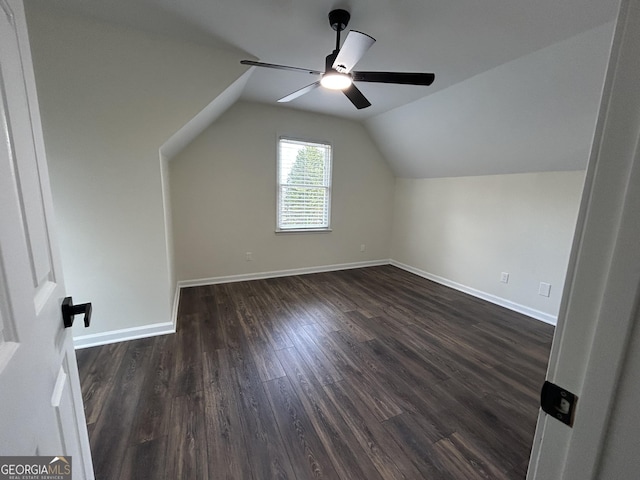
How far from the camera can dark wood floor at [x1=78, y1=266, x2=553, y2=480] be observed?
4.43 feet

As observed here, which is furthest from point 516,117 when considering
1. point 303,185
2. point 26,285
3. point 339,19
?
point 26,285

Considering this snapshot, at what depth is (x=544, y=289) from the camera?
3025 mm

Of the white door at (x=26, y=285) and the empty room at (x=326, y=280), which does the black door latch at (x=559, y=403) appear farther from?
the white door at (x=26, y=285)

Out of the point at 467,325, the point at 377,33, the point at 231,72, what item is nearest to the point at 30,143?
the point at 231,72

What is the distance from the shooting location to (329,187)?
4.39 meters

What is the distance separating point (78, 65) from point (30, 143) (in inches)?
71.5

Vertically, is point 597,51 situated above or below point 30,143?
above

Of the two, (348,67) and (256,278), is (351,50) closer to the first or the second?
(348,67)

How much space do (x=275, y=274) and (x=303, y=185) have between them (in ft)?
4.96

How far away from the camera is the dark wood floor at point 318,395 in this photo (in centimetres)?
135

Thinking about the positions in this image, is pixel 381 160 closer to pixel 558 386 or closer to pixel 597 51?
pixel 597 51

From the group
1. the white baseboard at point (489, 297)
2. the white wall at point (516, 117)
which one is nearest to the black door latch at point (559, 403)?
the white wall at point (516, 117)

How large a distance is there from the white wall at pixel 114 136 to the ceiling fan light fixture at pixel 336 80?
0.84 metres

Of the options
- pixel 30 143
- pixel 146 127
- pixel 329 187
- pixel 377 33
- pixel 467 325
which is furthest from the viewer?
pixel 329 187
